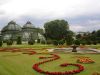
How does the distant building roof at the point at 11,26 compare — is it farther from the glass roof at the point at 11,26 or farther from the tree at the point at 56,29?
the tree at the point at 56,29

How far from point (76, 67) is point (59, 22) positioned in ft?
202

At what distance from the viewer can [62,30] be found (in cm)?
7469

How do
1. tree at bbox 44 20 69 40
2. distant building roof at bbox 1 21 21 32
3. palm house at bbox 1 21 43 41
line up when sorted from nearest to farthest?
palm house at bbox 1 21 43 41
tree at bbox 44 20 69 40
distant building roof at bbox 1 21 21 32

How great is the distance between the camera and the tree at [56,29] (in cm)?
7425

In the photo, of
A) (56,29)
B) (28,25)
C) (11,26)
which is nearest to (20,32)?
(28,25)

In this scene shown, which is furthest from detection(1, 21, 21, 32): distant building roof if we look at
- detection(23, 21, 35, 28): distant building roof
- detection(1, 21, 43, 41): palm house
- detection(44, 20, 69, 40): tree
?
detection(44, 20, 69, 40): tree

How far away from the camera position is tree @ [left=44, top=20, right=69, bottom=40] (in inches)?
2923

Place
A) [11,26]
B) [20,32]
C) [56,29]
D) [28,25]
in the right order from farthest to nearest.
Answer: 1. [11,26]
2. [28,25]
3. [20,32]
4. [56,29]

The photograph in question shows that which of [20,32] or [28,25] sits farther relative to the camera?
[28,25]

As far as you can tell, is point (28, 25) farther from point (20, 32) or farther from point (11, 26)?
point (11, 26)

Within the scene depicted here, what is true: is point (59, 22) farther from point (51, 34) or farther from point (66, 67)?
point (66, 67)

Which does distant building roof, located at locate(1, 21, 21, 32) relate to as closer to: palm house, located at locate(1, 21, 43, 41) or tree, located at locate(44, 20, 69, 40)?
palm house, located at locate(1, 21, 43, 41)

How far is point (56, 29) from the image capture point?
244 feet

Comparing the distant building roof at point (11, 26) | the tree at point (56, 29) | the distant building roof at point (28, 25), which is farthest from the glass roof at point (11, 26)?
the tree at point (56, 29)
